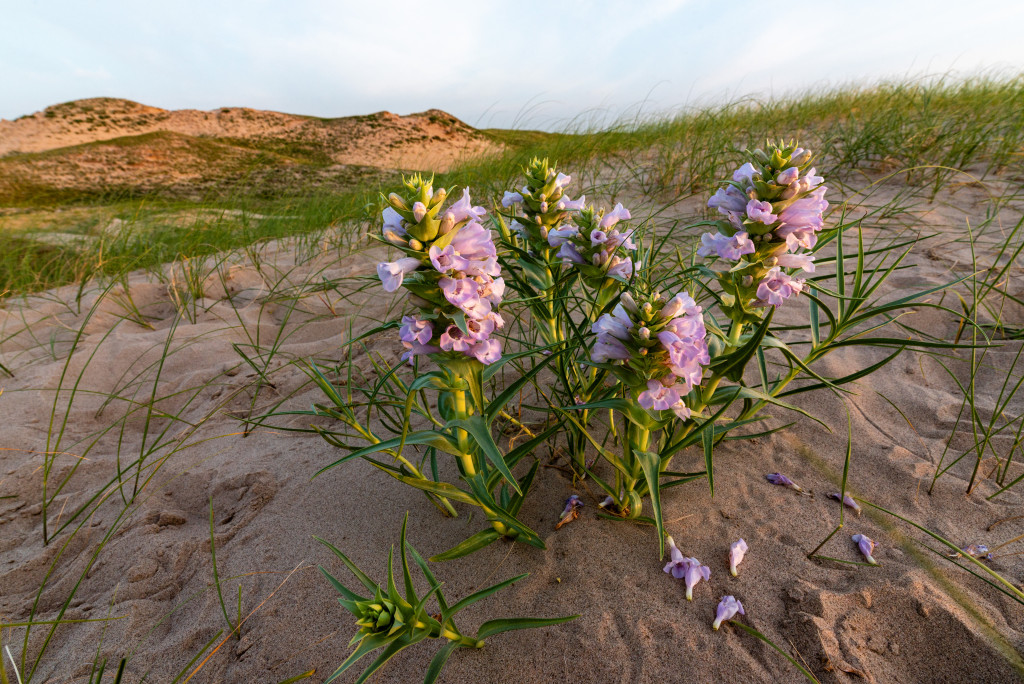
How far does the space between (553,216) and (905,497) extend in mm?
2076

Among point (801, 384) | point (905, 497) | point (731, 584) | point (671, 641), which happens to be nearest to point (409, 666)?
point (671, 641)

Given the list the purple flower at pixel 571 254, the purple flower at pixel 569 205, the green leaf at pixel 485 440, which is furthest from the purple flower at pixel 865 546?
the purple flower at pixel 569 205

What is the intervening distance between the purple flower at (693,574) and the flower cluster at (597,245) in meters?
1.17

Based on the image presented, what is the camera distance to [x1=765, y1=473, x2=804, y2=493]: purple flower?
6.76 feet

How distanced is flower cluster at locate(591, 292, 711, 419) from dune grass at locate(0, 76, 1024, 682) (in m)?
0.95

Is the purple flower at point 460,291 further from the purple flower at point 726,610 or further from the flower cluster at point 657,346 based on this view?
the purple flower at point 726,610

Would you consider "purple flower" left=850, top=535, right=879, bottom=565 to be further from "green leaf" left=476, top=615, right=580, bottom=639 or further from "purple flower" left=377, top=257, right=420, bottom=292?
"purple flower" left=377, top=257, right=420, bottom=292

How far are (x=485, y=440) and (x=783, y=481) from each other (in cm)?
159

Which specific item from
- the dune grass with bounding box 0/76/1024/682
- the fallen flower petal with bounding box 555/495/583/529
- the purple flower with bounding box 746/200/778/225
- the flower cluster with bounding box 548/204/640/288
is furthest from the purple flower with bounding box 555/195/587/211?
the fallen flower petal with bounding box 555/495/583/529

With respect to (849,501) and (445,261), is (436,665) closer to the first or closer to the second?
(445,261)

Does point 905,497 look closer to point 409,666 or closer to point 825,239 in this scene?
point 825,239

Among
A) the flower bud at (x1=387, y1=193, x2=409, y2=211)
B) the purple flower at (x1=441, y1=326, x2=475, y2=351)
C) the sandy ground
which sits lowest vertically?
the sandy ground

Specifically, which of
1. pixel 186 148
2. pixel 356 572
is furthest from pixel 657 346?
pixel 186 148

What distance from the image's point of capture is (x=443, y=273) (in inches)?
51.5
